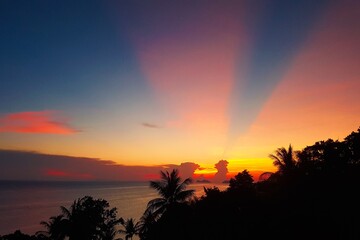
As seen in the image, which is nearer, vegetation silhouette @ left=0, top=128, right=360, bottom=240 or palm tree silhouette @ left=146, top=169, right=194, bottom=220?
vegetation silhouette @ left=0, top=128, right=360, bottom=240

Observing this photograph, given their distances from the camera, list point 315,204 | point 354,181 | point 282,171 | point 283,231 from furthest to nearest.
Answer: point 282,171 < point 354,181 < point 315,204 < point 283,231

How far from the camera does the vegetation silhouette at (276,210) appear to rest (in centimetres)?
2375

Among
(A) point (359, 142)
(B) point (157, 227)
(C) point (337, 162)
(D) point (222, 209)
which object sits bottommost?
(B) point (157, 227)

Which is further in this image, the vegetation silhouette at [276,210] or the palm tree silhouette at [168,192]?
the palm tree silhouette at [168,192]

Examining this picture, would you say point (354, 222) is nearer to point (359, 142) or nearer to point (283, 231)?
point (283, 231)

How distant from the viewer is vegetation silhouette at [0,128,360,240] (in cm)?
2375

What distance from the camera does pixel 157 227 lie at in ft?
107

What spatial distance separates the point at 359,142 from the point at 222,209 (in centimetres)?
2400

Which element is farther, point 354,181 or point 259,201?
point 259,201

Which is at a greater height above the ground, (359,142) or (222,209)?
(359,142)

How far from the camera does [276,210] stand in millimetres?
Answer: 27672

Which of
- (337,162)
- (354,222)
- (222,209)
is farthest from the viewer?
(337,162)

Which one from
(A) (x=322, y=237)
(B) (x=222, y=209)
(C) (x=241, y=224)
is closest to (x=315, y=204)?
(A) (x=322, y=237)

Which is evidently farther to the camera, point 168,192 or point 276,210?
point 168,192
